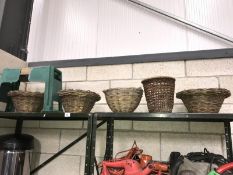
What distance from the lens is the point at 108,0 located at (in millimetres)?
2225

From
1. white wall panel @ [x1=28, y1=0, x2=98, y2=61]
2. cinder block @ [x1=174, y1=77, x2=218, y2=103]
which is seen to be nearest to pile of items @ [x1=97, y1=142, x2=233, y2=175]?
cinder block @ [x1=174, y1=77, x2=218, y2=103]

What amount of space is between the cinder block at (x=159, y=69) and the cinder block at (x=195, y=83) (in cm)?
6

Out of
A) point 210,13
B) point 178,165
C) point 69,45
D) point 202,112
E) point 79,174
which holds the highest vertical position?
point 210,13

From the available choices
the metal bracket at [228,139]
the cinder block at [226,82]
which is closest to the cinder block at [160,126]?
the metal bracket at [228,139]

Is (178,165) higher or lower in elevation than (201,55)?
lower

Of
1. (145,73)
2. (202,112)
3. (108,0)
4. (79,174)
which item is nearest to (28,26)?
(108,0)

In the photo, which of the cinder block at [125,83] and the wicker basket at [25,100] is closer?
the wicker basket at [25,100]

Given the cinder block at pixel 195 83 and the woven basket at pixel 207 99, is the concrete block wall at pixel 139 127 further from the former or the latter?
the woven basket at pixel 207 99

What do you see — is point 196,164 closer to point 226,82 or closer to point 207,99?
point 207,99

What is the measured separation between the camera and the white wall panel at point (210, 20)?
1877 mm

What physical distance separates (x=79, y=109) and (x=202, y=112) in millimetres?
760

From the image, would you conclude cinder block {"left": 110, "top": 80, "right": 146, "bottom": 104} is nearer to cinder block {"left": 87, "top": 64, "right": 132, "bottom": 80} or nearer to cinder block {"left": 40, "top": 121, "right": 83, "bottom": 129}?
cinder block {"left": 87, "top": 64, "right": 132, "bottom": 80}

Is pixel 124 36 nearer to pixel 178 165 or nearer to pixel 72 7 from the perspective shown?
pixel 72 7

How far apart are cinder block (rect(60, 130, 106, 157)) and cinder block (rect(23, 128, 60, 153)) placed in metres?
0.06
